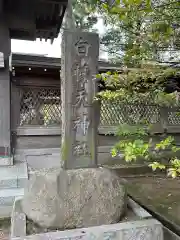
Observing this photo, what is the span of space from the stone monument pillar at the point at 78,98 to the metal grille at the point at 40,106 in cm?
373

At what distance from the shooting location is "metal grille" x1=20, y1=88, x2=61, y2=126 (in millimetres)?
6469

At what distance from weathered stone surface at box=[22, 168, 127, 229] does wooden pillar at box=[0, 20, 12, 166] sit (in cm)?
319

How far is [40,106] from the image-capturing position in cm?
657

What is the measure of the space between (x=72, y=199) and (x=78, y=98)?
4.30 ft

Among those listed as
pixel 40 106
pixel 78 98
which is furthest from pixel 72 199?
pixel 40 106

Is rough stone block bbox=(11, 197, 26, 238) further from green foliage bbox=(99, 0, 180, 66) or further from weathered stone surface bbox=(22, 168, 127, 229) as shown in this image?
green foliage bbox=(99, 0, 180, 66)

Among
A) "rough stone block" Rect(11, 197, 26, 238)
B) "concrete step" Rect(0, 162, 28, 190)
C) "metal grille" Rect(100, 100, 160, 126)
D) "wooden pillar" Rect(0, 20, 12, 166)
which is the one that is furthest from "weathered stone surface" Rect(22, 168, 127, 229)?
"metal grille" Rect(100, 100, 160, 126)

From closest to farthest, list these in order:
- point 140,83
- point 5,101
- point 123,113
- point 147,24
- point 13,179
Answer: point 147,24 → point 140,83 → point 13,179 → point 5,101 → point 123,113

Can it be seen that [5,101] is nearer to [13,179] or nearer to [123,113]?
[13,179]

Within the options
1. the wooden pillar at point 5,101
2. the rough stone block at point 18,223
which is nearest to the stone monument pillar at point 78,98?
the rough stone block at point 18,223

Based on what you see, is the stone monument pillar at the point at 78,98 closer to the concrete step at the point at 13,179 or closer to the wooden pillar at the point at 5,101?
the concrete step at the point at 13,179

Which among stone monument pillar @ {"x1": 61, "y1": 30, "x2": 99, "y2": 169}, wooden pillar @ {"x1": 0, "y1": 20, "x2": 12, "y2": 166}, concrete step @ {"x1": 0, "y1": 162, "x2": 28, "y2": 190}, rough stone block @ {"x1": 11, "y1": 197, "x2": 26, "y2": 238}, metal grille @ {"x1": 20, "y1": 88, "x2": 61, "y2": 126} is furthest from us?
metal grille @ {"x1": 20, "y1": 88, "x2": 61, "y2": 126}

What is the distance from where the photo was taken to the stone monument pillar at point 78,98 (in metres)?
2.94

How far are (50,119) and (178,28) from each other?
4883 millimetres
